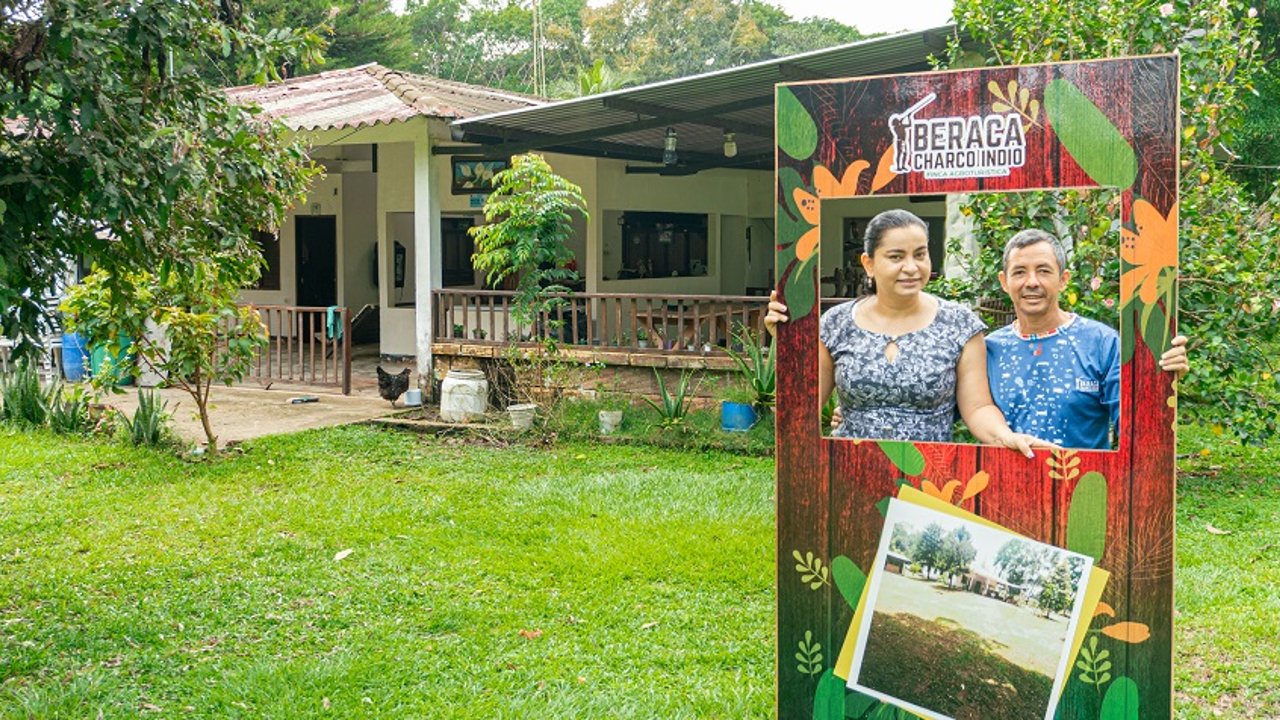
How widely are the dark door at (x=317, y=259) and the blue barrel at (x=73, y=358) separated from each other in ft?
13.2

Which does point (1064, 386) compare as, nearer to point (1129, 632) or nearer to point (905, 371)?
point (905, 371)

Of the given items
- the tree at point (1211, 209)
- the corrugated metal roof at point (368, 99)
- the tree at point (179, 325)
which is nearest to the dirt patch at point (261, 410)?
the tree at point (179, 325)

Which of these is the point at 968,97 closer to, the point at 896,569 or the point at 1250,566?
the point at 896,569

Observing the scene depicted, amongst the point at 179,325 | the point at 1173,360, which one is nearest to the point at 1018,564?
the point at 1173,360

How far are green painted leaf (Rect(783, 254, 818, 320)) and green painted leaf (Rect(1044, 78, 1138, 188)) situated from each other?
0.74m

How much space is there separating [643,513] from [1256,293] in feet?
13.3

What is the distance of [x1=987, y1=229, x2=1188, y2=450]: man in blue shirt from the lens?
10.9 ft

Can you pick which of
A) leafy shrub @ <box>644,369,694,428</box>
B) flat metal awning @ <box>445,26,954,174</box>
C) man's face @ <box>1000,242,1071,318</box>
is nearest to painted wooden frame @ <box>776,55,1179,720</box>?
man's face @ <box>1000,242,1071,318</box>

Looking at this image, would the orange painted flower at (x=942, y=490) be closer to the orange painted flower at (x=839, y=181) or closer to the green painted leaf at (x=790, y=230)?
the green painted leaf at (x=790, y=230)

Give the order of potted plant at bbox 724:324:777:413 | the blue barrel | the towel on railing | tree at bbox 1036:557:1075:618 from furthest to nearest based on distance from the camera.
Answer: the blue barrel < the towel on railing < potted plant at bbox 724:324:777:413 < tree at bbox 1036:557:1075:618

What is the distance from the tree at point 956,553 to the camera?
332cm

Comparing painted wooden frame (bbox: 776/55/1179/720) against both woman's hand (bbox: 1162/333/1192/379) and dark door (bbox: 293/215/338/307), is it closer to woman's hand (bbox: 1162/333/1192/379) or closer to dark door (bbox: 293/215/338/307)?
woman's hand (bbox: 1162/333/1192/379)

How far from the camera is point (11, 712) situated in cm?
450

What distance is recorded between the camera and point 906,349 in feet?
11.5
